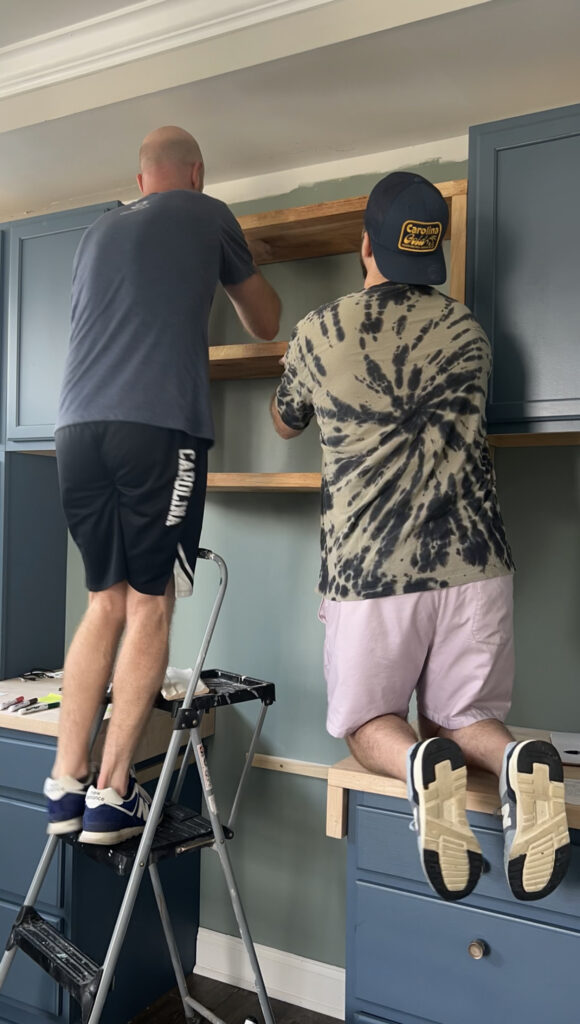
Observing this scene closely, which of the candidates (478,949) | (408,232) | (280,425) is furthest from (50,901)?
(408,232)

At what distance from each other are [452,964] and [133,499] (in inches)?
47.0

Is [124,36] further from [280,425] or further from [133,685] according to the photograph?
[133,685]

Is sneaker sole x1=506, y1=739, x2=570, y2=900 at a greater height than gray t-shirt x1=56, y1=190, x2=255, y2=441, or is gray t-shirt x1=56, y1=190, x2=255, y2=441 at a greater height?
gray t-shirt x1=56, y1=190, x2=255, y2=441

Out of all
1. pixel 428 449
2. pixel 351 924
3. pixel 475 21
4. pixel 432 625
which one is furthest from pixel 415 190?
pixel 351 924

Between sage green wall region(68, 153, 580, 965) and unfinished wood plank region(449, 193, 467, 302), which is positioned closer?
unfinished wood plank region(449, 193, 467, 302)

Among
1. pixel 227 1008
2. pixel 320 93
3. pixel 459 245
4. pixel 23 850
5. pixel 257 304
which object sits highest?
pixel 320 93

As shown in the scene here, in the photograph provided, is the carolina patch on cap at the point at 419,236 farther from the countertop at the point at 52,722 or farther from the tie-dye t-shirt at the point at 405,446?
the countertop at the point at 52,722

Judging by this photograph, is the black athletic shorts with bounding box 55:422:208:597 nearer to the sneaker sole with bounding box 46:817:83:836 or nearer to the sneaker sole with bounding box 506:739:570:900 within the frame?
the sneaker sole with bounding box 46:817:83:836

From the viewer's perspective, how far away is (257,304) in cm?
216

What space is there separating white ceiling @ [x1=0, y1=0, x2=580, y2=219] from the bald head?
21 cm

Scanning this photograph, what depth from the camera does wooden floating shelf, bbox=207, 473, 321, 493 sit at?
2207 millimetres

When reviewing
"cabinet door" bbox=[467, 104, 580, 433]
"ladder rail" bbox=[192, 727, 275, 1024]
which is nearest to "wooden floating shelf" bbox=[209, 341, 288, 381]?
"cabinet door" bbox=[467, 104, 580, 433]

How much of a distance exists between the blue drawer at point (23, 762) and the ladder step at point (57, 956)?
34 centimetres

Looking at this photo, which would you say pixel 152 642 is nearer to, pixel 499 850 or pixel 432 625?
pixel 432 625
